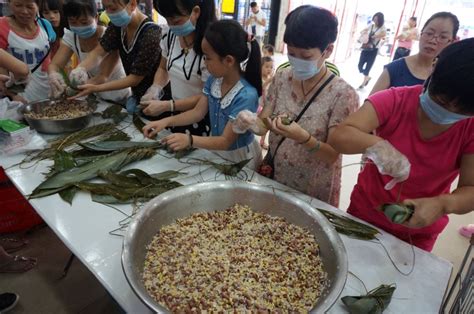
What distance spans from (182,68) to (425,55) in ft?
4.96

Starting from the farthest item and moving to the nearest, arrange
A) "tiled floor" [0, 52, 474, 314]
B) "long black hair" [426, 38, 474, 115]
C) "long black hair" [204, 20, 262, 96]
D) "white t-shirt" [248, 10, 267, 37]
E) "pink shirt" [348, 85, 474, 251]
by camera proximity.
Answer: "white t-shirt" [248, 10, 267, 37] → "tiled floor" [0, 52, 474, 314] → "long black hair" [204, 20, 262, 96] → "pink shirt" [348, 85, 474, 251] → "long black hair" [426, 38, 474, 115]

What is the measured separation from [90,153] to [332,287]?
134 centimetres

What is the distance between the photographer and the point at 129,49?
6.51 ft

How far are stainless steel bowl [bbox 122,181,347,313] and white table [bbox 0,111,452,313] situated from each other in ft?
0.29

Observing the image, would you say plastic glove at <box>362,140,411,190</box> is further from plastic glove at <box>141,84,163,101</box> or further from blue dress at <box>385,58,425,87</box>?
plastic glove at <box>141,84,163,101</box>

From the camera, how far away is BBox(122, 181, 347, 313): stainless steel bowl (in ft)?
2.57

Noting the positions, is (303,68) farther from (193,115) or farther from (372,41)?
(372,41)

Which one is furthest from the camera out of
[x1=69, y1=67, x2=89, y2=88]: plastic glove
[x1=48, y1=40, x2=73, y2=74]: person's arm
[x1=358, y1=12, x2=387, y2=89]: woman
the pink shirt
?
[x1=358, y1=12, x2=387, y2=89]: woman

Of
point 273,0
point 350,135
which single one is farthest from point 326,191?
point 273,0

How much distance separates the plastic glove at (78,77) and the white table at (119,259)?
0.87m

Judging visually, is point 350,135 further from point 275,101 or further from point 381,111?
point 275,101

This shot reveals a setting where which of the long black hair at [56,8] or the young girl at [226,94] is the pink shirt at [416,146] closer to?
the young girl at [226,94]

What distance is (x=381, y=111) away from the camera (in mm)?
1050

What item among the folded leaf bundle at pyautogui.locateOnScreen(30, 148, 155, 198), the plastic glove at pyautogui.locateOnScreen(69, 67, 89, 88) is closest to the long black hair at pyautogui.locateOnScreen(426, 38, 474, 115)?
the folded leaf bundle at pyautogui.locateOnScreen(30, 148, 155, 198)
